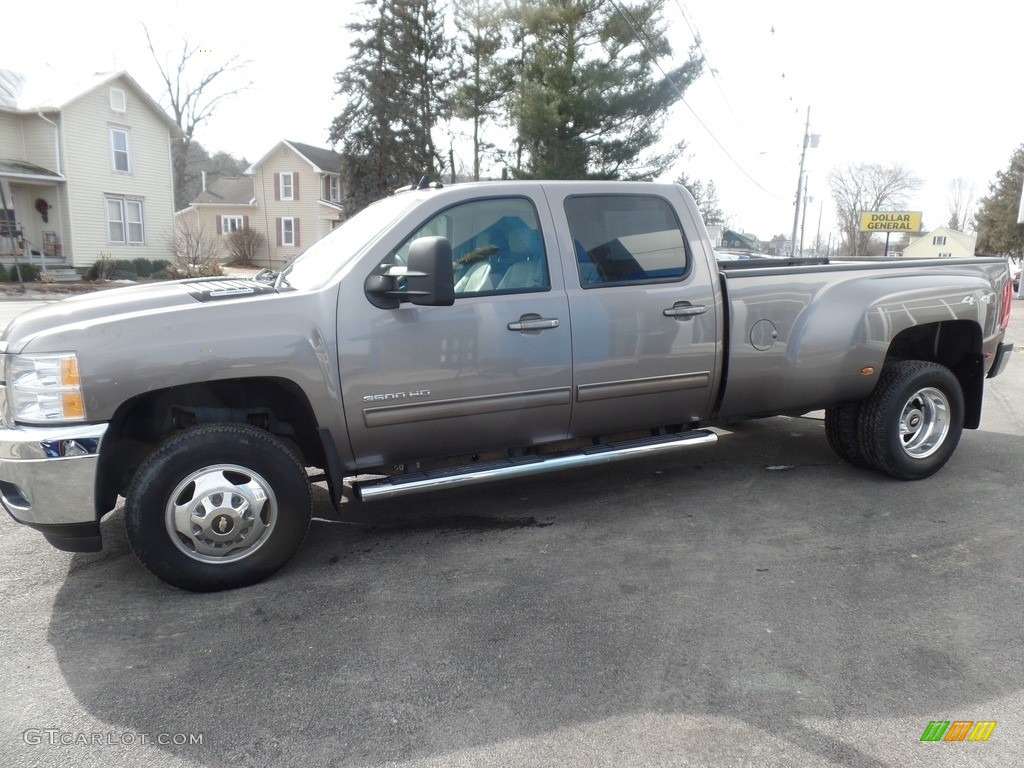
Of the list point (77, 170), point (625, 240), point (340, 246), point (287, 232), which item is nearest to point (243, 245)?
point (287, 232)

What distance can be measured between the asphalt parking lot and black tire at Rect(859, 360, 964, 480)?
14.9 inches

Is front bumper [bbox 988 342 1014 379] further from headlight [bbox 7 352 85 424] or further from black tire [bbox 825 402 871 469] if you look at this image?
headlight [bbox 7 352 85 424]

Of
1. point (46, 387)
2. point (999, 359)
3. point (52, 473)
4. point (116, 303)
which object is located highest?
point (116, 303)

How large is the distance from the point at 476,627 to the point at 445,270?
1.65 meters

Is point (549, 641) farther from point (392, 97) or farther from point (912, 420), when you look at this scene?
point (392, 97)

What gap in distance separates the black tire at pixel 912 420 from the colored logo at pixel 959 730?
2.82m

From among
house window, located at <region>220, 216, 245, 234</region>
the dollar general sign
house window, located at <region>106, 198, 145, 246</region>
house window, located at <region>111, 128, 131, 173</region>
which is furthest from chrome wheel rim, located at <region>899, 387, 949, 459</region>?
house window, located at <region>220, 216, 245, 234</region>

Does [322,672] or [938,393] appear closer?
[322,672]

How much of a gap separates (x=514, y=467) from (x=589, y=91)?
2164 centimetres

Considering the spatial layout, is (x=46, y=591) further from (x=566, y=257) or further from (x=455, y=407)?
(x=566, y=257)

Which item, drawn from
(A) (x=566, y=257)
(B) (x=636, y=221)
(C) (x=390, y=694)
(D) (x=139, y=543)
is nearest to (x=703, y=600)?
(C) (x=390, y=694)

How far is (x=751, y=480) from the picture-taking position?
562 centimetres

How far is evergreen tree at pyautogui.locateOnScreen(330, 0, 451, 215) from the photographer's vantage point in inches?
1329
